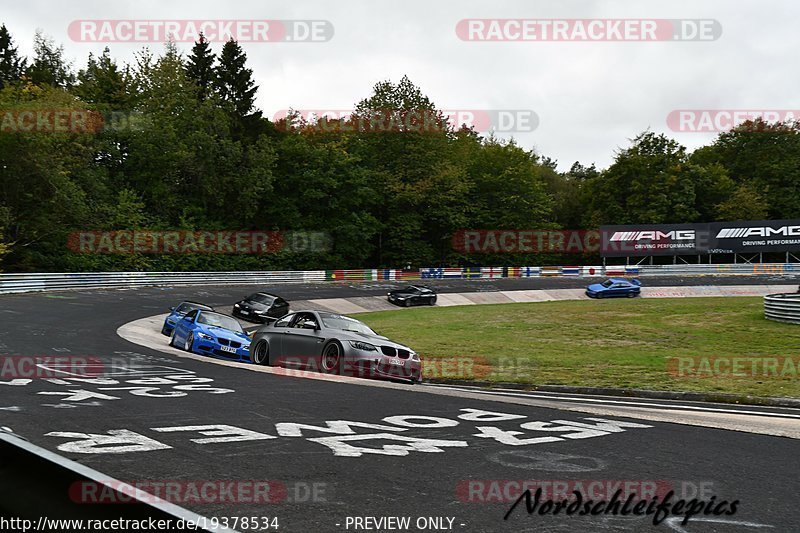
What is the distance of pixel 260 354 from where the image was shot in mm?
15508

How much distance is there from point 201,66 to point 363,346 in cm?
6403

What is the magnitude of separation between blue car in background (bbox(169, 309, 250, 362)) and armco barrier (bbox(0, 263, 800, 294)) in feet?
77.2

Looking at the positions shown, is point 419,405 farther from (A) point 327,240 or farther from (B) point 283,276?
(A) point 327,240

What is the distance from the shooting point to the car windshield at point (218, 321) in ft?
61.7

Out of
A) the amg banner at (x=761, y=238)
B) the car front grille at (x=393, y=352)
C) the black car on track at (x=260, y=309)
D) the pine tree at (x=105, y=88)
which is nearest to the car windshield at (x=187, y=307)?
the black car on track at (x=260, y=309)

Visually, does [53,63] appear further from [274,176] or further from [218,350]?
[218,350]

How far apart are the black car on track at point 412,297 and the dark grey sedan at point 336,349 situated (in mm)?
27526

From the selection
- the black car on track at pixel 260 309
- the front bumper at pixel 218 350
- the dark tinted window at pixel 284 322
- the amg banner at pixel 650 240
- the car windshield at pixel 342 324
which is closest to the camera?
the car windshield at pixel 342 324

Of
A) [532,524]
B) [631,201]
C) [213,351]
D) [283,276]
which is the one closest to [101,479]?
[532,524]

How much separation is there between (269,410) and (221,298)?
3299 cm

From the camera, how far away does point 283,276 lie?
54.1 meters

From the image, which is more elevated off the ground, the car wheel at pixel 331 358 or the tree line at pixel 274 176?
the tree line at pixel 274 176

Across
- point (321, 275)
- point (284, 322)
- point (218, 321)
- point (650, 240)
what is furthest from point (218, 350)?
point (650, 240)

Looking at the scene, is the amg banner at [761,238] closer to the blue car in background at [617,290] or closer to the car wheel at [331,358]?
the blue car in background at [617,290]
